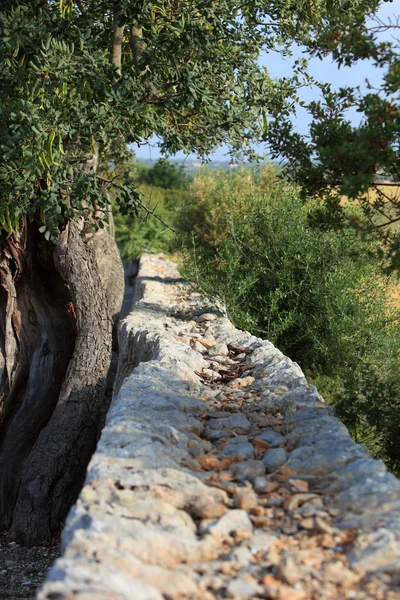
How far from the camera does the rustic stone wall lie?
7.51ft

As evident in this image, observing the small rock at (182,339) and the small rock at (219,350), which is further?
the small rock at (182,339)

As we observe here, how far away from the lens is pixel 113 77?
20.5ft

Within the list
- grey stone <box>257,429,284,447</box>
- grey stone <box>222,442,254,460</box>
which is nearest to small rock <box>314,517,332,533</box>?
grey stone <box>222,442,254,460</box>

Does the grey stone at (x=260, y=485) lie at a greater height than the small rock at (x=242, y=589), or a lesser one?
greater

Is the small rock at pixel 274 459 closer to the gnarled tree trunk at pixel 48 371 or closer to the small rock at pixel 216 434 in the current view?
the small rock at pixel 216 434

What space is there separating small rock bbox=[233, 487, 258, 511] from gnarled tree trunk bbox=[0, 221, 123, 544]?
14.5ft

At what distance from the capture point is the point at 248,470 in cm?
327

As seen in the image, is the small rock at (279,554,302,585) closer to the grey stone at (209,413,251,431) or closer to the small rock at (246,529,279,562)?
the small rock at (246,529,279,562)

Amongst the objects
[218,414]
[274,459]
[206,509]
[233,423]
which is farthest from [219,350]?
[206,509]

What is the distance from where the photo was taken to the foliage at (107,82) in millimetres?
5562

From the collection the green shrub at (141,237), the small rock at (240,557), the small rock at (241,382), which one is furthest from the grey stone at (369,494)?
the green shrub at (141,237)

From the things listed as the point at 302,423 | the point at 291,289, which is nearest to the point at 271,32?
the point at 291,289

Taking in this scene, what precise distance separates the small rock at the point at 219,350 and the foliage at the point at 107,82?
1.74 m

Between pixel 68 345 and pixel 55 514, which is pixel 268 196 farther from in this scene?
pixel 55 514
